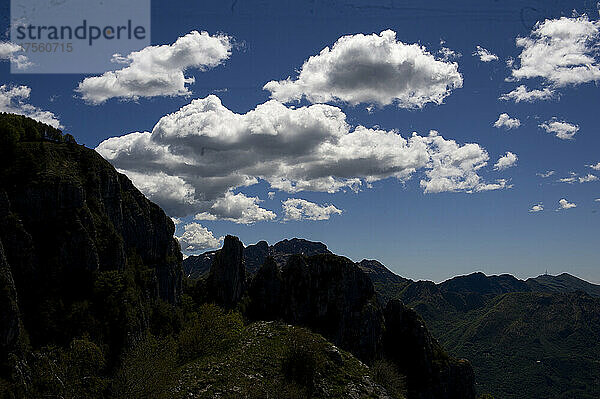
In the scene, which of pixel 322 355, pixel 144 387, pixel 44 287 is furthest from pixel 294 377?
pixel 44 287

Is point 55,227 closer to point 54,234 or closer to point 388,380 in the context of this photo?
point 54,234

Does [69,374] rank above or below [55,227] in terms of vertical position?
below

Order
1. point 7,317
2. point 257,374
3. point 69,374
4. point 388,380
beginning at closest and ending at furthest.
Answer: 1. point 257,374
2. point 69,374
3. point 7,317
4. point 388,380

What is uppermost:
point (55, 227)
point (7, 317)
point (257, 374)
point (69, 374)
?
point (55, 227)

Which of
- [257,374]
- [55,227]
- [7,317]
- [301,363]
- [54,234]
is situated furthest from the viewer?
[55,227]

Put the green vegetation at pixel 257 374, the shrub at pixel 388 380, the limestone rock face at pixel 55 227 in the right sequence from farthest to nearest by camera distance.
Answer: the limestone rock face at pixel 55 227, the shrub at pixel 388 380, the green vegetation at pixel 257 374

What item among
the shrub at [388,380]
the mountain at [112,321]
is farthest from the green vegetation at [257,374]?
the shrub at [388,380]

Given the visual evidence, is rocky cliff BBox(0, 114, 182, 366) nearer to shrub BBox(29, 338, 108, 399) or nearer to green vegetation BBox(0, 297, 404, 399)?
shrub BBox(29, 338, 108, 399)

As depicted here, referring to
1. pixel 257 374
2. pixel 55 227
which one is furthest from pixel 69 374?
pixel 55 227

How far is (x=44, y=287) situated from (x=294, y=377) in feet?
303

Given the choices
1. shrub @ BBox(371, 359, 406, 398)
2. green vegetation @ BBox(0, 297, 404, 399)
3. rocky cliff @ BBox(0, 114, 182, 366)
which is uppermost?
rocky cliff @ BBox(0, 114, 182, 366)

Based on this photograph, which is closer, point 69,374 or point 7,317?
point 69,374

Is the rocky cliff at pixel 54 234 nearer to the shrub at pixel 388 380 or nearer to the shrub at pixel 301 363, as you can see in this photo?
the shrub at pixel 301 363

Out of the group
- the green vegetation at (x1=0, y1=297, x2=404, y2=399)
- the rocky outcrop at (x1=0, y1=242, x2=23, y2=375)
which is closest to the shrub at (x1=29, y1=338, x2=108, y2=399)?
the green vegetation at (x1=0, y1=297, x2=404, y2=399)
